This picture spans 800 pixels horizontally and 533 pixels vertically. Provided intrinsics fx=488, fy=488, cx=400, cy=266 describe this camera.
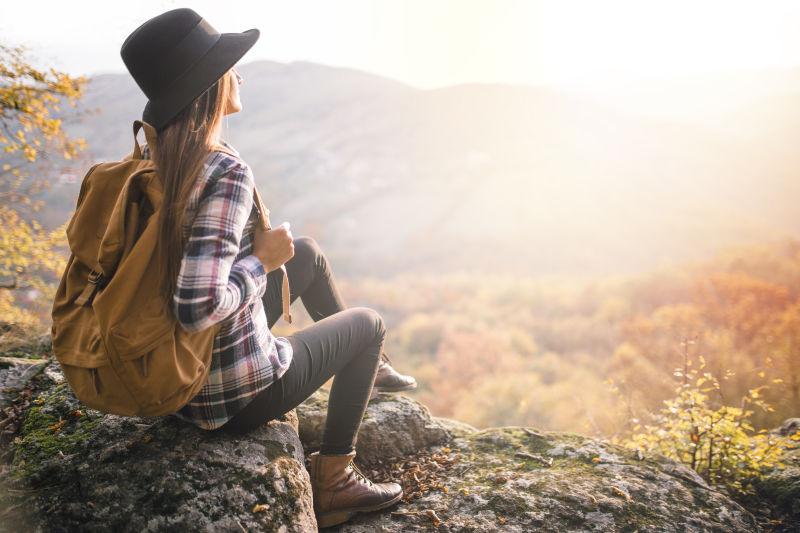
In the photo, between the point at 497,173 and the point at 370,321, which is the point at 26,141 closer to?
the point at 370,321

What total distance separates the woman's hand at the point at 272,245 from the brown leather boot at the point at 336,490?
3.06 feet

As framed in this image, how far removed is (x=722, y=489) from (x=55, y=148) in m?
6.93

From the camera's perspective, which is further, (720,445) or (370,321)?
(720,445)

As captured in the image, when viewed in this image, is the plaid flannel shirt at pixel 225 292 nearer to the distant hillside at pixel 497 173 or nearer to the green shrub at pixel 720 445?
the green shrub at pixel 720 445

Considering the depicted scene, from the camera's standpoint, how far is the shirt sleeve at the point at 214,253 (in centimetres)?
143

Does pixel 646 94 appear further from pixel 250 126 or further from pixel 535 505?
pixel 535 505

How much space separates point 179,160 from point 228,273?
385 mm

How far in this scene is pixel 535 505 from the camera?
2273 mm

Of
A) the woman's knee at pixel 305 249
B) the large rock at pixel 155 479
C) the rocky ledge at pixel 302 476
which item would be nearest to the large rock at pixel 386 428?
the rocky ledge at pixel 302 476

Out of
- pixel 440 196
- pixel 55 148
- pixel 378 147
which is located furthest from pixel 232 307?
pixel 378 147

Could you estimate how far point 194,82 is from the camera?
5.17 ft

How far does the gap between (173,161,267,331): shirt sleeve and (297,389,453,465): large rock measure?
4.57ft

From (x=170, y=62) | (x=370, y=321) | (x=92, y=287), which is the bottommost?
(x=370, y=321)

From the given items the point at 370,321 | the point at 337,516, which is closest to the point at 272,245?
the point at 370,321
